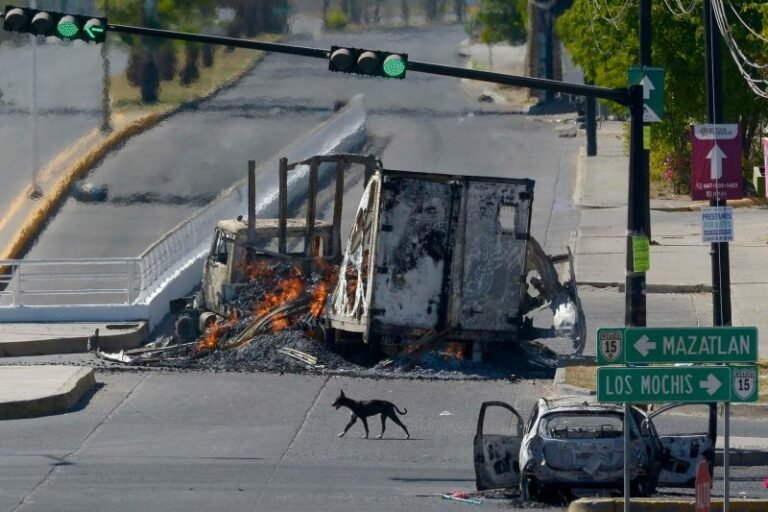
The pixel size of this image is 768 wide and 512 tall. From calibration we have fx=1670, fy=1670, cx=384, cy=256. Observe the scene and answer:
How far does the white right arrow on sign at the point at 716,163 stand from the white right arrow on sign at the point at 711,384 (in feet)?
25.9

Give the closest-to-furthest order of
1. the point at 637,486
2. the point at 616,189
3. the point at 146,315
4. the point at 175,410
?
the point at 637,486 < the point at 175,410 < the point at 146,315 < the point at 616,189

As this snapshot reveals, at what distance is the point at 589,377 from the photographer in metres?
21.2

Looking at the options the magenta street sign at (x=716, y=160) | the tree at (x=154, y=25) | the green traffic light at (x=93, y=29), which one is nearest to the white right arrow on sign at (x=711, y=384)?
the magenta street sign at (x=716, y=160)

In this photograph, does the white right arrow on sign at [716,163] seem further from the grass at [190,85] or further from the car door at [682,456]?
the grass at [190,85]

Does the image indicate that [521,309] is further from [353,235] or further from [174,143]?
[174,143]

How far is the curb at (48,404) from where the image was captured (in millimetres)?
19516

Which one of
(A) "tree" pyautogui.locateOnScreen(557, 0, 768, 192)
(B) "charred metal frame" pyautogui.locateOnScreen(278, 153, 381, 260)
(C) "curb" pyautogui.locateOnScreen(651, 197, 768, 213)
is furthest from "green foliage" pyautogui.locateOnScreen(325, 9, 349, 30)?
(B) "charred metal frame" pyautogui.locateOnScreen(278, 153, 381, 260)

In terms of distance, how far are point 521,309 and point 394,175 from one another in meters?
2.60

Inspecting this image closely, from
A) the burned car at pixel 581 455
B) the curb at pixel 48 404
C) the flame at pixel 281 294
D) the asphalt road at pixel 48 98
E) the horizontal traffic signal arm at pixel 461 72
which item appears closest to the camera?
the burned car at pixel 581 455

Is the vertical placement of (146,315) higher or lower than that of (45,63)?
lower

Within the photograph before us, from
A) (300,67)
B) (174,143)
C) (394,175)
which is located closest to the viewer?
(394,175)

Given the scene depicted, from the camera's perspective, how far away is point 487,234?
22188mm

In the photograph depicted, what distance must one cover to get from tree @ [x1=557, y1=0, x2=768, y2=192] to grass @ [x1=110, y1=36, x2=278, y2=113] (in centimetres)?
1138

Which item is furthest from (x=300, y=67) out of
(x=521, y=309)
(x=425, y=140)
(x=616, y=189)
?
(x=521, y=309)
